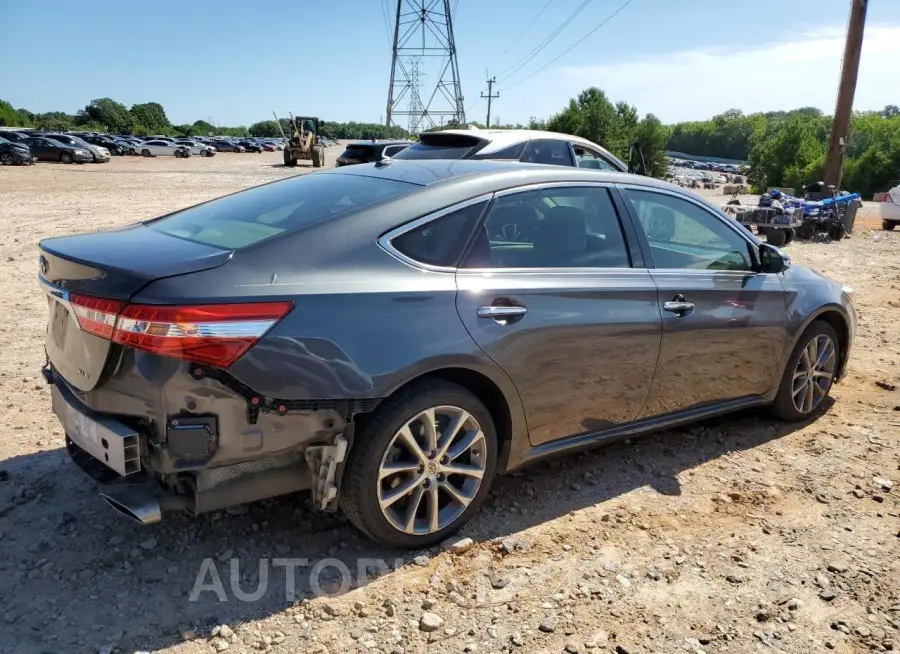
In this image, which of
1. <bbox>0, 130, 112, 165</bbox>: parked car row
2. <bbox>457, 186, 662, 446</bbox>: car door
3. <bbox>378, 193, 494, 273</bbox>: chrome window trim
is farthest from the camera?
<bbox>0, 130, 112, 165</bbox>: parked car row

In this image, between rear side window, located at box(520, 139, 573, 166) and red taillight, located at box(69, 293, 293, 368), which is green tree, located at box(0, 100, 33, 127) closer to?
rear side window, located at box(520, 139, 573, 166)

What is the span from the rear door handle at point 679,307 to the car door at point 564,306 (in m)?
0.08

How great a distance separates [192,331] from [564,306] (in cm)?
168

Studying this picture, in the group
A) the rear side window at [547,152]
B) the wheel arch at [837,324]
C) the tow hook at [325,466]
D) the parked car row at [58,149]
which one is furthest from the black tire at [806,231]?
the parked car row at [58,149]

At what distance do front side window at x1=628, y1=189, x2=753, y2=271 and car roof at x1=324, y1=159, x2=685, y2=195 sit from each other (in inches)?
5.7

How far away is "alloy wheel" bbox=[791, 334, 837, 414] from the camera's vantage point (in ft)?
15.8

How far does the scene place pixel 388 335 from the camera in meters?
2.85

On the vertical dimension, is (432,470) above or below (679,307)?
below

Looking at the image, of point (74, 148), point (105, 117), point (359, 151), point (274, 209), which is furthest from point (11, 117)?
point (274, 209)

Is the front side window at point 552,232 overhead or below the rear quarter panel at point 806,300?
overhead

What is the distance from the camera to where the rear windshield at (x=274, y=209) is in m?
3.08

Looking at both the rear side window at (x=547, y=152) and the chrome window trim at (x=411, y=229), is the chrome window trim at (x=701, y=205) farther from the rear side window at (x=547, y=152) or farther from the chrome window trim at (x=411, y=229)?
the rear side window at (x=547, y=152)

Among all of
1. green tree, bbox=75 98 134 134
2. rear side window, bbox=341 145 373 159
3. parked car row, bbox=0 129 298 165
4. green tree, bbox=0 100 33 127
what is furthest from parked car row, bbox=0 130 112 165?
green tree, bbox=75 98 134 134

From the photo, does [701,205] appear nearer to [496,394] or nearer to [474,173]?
[474,173]
